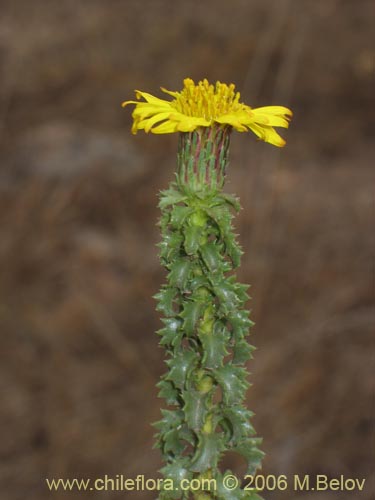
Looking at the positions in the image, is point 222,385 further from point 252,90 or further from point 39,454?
point 252,90

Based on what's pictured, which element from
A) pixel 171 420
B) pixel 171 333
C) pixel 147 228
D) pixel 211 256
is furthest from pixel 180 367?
pixel 147 228

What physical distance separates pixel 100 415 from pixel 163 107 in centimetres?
528

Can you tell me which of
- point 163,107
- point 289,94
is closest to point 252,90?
point 289,94

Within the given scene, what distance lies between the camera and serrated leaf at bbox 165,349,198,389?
2.20 m

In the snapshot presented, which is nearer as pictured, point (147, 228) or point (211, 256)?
point (211, 256)

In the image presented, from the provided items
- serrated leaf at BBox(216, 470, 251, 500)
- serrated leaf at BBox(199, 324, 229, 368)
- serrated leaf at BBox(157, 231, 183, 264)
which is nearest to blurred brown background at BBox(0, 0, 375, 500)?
serrated leaf at BBox(216, 470, 251, 500)

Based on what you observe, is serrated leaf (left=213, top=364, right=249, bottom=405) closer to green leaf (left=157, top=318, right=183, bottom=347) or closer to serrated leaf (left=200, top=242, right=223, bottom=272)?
green leaf (left=157, top=318, right=183, bottom=347)

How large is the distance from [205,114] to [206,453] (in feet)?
3.02

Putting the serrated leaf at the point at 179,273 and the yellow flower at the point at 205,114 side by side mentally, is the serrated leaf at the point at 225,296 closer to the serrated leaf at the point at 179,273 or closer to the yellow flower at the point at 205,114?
the serrated leaf at the point at 179,273

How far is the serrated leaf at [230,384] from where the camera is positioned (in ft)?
7.25

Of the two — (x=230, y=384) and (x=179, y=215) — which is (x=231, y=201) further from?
(x=230, y=384)

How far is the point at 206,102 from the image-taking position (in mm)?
2346

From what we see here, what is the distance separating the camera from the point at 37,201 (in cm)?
883

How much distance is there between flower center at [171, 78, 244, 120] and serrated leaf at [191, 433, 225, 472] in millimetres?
869
